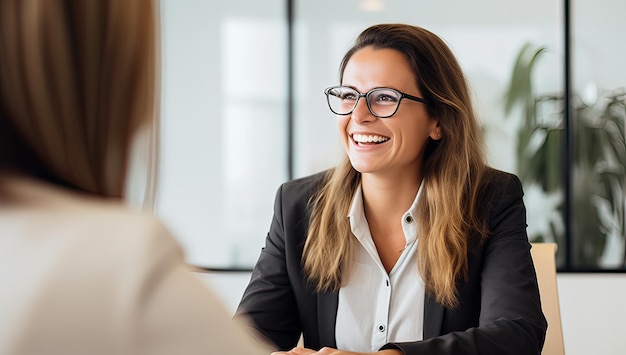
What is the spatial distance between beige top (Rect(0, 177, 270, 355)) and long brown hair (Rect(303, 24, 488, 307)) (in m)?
1.43

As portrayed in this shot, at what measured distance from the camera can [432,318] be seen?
1.94 metres

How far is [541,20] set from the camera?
4109mm

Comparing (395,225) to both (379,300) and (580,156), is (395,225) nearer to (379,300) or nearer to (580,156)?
(379,300)

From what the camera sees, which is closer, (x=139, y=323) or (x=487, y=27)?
(x=139, y=323)

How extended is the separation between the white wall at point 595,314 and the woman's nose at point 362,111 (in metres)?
2.16

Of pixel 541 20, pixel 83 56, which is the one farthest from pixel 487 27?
pixel 83 56

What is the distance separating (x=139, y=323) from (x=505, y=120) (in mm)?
3752

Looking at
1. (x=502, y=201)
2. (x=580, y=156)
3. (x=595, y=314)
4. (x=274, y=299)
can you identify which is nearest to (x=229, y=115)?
(x=580, y=156)

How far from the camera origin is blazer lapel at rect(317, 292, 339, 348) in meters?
2.01

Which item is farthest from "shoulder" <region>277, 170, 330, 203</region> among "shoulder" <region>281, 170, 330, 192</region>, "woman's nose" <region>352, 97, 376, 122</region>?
"woman's nose" <region>352, 97, 376, 122</region>

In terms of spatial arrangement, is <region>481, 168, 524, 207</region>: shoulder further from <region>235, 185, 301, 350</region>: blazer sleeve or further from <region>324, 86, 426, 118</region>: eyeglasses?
<region>235, 185, 301, 350</region>: blazer sleeve

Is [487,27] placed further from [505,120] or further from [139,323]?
[139,323]

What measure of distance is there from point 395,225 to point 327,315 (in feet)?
0.97

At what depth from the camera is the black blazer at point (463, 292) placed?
71.9 inches
